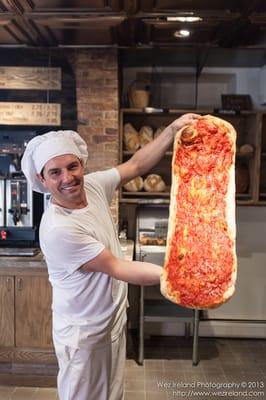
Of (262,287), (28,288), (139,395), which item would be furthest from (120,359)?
(262,287)

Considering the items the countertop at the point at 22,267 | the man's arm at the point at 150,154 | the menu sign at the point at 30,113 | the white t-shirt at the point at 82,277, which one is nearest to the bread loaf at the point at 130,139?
the menu sign at the point at 30,113

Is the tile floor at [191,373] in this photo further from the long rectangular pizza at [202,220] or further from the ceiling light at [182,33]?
the ceiling light at [182,33]

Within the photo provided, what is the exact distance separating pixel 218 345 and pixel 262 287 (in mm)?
635

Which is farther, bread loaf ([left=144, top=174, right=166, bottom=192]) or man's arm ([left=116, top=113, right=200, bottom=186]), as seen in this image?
bread loaf ([left=144, top=174, right=166, bottom=192])

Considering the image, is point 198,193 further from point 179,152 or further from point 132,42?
point 132,42

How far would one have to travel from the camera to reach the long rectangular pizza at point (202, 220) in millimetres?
1256

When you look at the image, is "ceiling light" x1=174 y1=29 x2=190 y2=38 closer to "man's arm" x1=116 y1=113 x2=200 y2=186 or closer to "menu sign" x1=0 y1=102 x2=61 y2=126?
"menu sign" x1=0 y1=102 x2=61 y2=126

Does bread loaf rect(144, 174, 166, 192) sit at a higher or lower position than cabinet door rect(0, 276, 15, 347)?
higher

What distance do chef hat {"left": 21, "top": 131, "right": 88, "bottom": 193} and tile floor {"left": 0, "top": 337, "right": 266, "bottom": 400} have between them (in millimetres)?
1709

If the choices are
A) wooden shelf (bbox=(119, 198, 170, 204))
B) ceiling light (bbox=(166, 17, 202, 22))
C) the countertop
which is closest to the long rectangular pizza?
ceiling light (bbox=(166, 17, 202, 22))

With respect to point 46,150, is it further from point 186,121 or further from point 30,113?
point 30,113

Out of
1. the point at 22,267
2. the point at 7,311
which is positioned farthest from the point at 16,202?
the point at 7,311

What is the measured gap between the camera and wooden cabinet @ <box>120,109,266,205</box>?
3246 mm

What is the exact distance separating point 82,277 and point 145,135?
1.99 m
